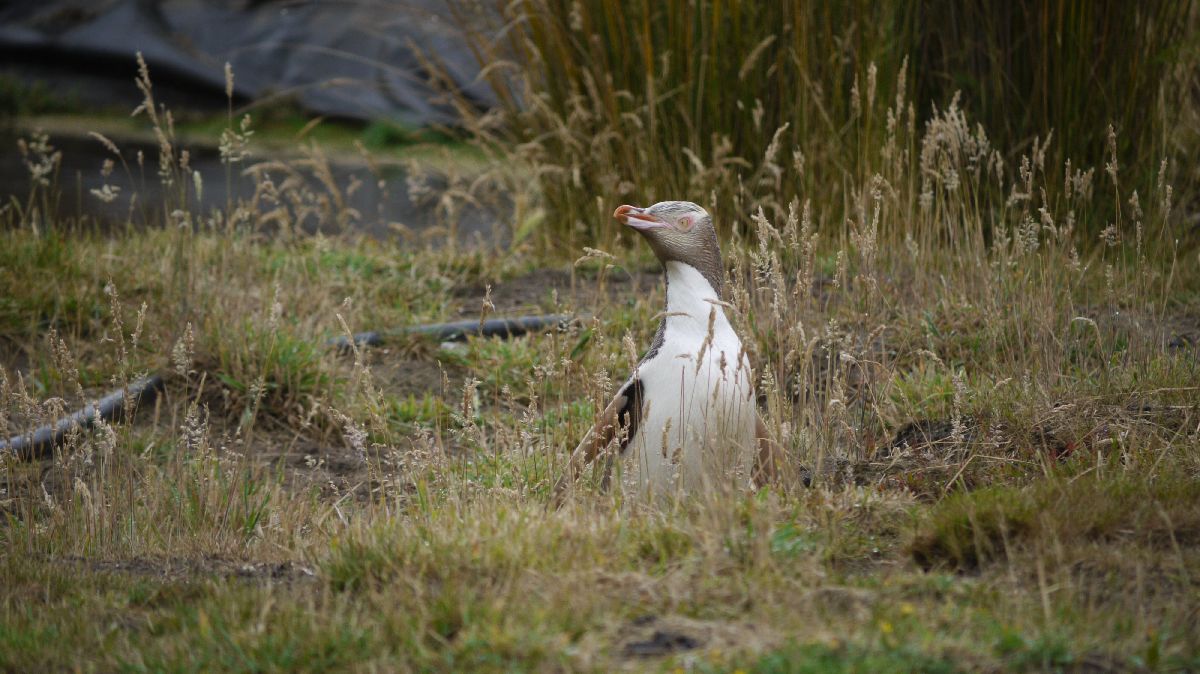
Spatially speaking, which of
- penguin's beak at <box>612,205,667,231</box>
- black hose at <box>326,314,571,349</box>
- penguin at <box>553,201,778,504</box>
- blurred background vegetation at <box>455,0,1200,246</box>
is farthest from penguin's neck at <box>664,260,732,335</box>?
blurred background vegetation at <box>455,0,1200,246</box>

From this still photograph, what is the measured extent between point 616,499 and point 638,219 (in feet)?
2.98

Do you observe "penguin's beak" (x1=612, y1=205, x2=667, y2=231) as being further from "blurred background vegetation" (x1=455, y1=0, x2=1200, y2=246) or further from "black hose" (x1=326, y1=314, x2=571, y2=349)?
"blurred background vegetation" (x1=455, y1=0, x2=1200, y2=246)

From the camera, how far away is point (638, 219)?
3744 millimetres

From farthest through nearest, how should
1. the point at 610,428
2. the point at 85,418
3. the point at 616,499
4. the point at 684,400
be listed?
the point at 85,418, the point at 610,428, the point at 684,400, the point at 616,499

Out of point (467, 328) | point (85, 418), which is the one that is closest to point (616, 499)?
point (85, 418)

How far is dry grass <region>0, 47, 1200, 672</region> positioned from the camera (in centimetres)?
249

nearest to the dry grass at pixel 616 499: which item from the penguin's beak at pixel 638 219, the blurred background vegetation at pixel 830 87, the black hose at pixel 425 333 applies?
the black hose at pixel 425 333

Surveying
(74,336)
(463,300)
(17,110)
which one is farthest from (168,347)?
(17,110)

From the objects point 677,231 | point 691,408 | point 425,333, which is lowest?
point 425,333

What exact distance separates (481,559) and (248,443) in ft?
5.21

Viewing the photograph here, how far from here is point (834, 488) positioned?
11.6ft

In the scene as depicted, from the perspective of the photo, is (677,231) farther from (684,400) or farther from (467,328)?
(467,328)

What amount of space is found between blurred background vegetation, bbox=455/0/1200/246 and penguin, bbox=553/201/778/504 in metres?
2.11

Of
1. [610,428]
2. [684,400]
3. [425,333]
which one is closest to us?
[684,400]
